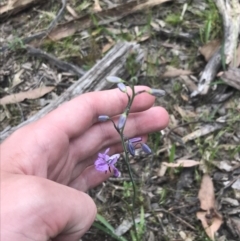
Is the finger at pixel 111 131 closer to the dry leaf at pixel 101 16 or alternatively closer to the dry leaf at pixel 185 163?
the dry leaf at pixel 185 163

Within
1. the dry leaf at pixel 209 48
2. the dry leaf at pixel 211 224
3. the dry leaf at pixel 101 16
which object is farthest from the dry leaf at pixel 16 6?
the dry leaf at pixel 211 224

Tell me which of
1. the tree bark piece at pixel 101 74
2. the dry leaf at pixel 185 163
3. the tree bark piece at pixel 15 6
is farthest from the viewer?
the tree bark piece at pixel 15 6

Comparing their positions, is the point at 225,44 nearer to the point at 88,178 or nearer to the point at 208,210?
the point at 208,210

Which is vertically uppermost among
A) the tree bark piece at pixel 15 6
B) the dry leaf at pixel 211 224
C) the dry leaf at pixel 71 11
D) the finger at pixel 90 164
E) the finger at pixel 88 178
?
the tree bark piece at pixel 15 6

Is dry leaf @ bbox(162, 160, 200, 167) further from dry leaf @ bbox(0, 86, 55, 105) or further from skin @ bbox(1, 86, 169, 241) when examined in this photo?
dry leaf @ bbox(0, 86, 55, 105)

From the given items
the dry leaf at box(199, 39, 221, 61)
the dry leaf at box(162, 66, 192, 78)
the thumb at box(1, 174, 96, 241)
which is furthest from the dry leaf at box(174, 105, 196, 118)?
the thumb at box(1, 174, 96, 241)

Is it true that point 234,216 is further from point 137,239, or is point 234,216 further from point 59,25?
point 59,25
